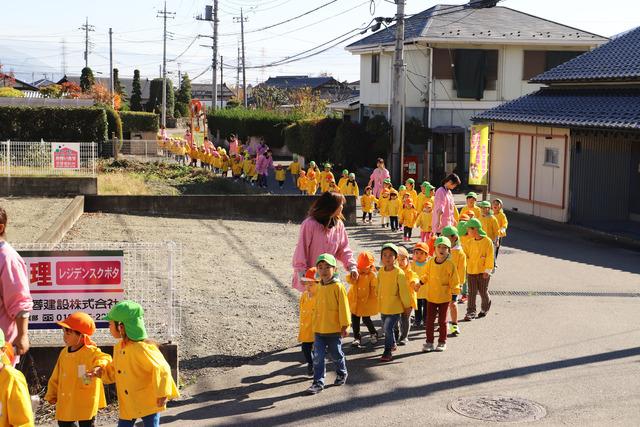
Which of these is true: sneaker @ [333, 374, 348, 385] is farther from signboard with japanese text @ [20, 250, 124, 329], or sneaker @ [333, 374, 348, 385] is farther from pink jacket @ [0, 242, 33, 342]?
pink jacket @ [0, 242, 33, 342]

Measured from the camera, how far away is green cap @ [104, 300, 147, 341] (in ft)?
19.7

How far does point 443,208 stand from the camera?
13773mm

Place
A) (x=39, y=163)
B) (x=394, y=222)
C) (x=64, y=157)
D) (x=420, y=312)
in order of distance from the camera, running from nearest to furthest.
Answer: (x=420, y=312), (x=394, y=222), (x=39, y=163), (x=64, y=157)

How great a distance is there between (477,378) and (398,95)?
1841 centimetres

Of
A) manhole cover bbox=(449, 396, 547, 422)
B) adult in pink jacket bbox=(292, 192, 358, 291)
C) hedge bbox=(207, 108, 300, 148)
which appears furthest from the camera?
hedge bbox=(207, 108, 300, 148)

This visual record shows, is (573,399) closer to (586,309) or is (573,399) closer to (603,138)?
(586,309)

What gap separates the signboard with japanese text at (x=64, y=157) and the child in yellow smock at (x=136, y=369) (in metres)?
19.3

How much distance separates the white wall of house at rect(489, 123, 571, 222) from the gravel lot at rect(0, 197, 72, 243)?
Result: 13.0m

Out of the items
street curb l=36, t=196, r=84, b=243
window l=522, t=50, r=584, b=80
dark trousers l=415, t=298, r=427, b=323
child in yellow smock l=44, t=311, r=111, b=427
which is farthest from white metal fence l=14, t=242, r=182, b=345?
window l=522, t=50, r=584, b=80

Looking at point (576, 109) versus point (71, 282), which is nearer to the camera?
point (71, 282)

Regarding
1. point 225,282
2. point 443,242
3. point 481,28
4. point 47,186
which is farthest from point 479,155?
point 443,242

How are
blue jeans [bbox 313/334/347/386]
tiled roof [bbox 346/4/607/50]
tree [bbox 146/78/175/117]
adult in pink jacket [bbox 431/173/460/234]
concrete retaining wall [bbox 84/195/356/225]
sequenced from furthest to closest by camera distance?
tree [bbox 146/78/175/117]
tiled roof [bbox 346/4/607/50]
concrete retaining wall [bbox 84/195/356/225]
adult in pink jacket [bbox 431/173/460/234]
blue jeans [bbox 313/334/347/386]

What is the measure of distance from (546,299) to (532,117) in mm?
11633

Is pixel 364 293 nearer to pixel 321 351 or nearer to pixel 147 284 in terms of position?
pixel 321 351
